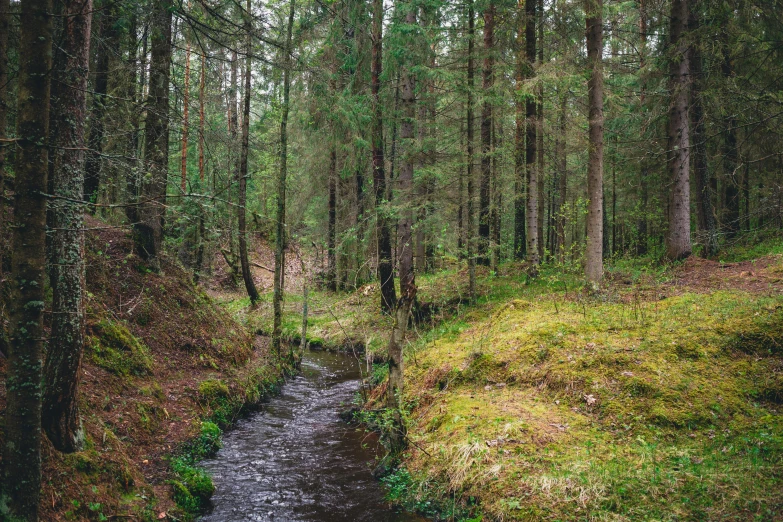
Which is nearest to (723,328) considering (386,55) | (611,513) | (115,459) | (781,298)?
(781,298)

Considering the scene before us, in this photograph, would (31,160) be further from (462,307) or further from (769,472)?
(462,307)

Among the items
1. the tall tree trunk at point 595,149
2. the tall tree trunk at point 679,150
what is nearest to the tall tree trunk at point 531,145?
the tall tree trunk at point 595,149

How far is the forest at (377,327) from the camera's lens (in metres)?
4.20

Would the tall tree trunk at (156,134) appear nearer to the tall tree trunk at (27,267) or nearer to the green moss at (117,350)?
the green moss at (117,350)

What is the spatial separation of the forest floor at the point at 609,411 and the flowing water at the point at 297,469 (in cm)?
66

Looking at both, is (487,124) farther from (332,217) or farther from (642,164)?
(332,217)

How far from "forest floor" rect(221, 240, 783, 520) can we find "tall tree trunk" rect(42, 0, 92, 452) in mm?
4011

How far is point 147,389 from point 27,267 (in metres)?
4.35

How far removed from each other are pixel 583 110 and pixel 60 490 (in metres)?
21.2

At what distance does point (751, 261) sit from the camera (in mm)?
11562

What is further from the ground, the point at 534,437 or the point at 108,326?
the point at 108,326

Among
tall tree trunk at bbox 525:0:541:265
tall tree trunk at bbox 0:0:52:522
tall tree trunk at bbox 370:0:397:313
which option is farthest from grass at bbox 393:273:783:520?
tall tree trunk at bbox 370:0:397:313

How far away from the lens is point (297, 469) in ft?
21.6

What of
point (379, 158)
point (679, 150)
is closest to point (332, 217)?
point (379, 158)
